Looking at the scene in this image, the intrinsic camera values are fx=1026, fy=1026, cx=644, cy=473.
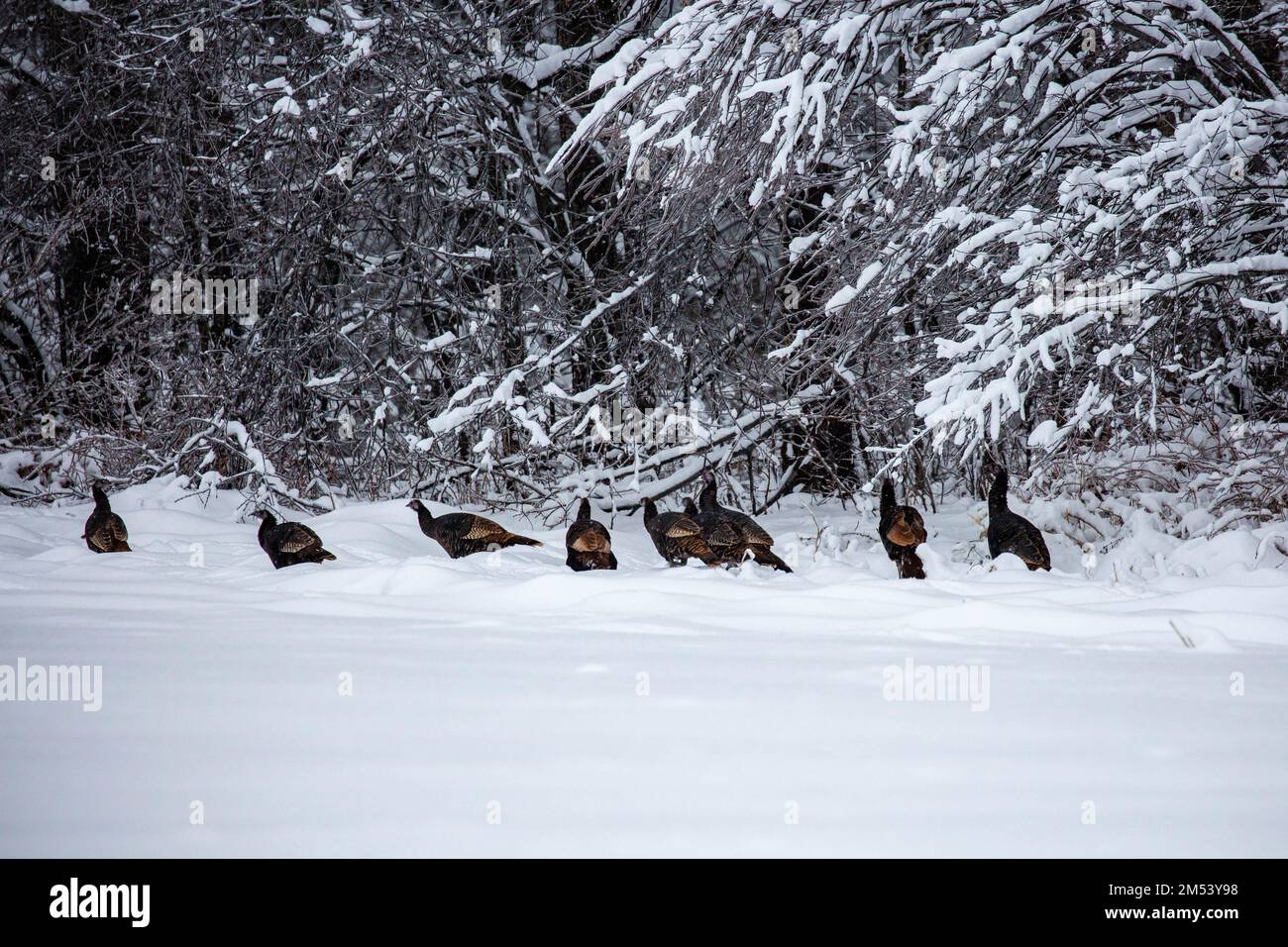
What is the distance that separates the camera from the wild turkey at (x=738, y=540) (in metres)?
6.35

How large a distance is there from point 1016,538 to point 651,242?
323cm

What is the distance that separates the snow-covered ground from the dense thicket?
164 cm

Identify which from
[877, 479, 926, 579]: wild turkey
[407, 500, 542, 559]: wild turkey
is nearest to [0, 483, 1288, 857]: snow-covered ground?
[877, 479, 926, 579]: wild turkey

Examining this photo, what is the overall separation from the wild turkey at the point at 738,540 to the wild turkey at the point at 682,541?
0.23ft

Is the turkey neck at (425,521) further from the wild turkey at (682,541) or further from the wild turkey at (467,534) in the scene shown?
the wild turkey at (682,541)

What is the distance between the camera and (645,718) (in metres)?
3.12

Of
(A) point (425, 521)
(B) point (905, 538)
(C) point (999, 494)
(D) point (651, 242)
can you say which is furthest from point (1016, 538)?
(A) point (425, 521)

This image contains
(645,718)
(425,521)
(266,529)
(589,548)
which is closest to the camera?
(645,718)

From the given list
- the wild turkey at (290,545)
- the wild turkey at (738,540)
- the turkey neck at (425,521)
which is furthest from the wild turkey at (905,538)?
the wild turkey at (290,545)

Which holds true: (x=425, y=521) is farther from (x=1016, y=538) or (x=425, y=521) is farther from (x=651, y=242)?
(x=1016, y=538)

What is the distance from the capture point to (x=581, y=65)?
36.5 feet

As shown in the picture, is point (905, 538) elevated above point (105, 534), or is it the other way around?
point (105, 534)

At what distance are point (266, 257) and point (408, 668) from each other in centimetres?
743
